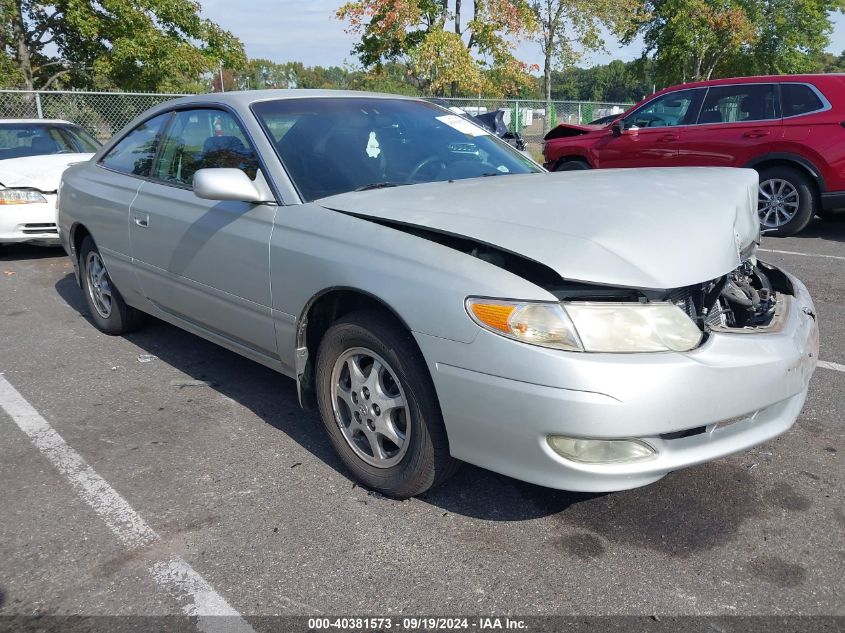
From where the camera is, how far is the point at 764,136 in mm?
7863

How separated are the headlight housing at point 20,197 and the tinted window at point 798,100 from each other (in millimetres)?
8205

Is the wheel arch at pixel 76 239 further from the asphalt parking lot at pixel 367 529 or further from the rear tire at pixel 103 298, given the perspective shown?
the asphalt parking lot at pixel 367 529

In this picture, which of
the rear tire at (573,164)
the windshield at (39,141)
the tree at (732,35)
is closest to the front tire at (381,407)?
the windshield at (39,141)

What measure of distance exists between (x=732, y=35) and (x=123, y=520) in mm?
30996

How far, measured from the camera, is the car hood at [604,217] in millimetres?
2266

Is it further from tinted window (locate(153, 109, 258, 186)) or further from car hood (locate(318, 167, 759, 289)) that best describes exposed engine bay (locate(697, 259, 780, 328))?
tinted window (locate(153, 109, 258, 186))

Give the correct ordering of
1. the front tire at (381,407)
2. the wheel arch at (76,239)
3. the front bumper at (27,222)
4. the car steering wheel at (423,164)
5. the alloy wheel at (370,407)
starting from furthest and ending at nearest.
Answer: the front bumper at (27,222) → the wheel arch at (76,239) → the car steering wheel at (423,164) → the alloy wheel at (370,407) → the front tire at (381,407)

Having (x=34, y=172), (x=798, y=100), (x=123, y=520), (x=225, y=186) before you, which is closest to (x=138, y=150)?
(x=225, y=186)

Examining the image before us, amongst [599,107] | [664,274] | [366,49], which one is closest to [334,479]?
[664,274]

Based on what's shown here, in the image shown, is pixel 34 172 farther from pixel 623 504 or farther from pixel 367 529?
pixel 623 504

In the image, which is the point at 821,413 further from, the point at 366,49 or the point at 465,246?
the point at 366,49

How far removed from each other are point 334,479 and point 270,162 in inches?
57.2

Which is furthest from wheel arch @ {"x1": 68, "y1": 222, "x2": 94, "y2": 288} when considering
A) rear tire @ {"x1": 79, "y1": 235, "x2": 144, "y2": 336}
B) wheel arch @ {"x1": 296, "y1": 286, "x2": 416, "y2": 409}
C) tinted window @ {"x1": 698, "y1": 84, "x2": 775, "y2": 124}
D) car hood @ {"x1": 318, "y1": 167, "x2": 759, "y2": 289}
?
tinted window @ {"x1": 698, "y1": 84, "x2": 775, "y2": 124}

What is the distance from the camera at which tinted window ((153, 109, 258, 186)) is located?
342cm
